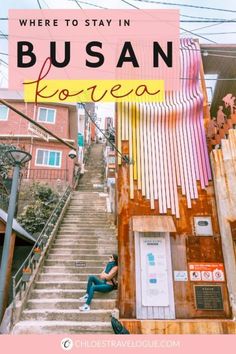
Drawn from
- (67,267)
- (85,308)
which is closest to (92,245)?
(67,267)

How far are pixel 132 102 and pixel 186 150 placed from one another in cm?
239

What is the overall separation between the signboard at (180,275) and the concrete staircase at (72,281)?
184 centimetres

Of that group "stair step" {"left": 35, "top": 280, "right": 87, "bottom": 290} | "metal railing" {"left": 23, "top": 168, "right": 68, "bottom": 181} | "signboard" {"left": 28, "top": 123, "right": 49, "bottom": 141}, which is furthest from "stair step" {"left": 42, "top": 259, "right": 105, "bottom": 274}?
"metal railing" {"left": 23, "top": 168, "right": 68, "bottom": 181}

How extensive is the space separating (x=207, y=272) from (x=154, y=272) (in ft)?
4.78

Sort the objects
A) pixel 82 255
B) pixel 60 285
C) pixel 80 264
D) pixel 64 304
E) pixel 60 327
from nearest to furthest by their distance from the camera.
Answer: pixel 60 327, pixel 64 304, pixel 60 285, pixel 80 264, pixel 82 255

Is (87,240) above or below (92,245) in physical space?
above

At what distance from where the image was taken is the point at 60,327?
6.46 meters

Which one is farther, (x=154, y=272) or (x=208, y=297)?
(x=154, y=272)

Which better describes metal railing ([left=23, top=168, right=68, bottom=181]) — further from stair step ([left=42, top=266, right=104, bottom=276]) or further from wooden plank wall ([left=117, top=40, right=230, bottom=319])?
wooden plank wall ([left=117, top=40, right=230, bottom=319])

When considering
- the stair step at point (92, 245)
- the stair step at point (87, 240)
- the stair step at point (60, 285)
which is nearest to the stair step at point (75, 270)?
the stair step at point (60, 285)

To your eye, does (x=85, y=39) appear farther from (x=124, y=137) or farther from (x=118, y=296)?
(x=118, y=296)

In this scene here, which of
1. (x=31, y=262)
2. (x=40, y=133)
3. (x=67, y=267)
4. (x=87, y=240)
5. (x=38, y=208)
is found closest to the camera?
(x=31, y=262)

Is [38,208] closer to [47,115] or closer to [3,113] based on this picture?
[47,115]

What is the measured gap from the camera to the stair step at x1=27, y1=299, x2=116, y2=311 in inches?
282
